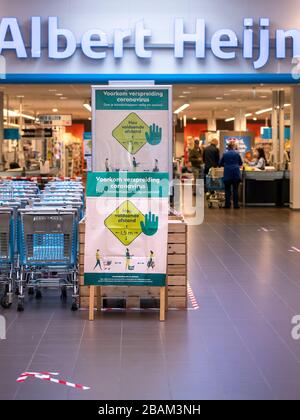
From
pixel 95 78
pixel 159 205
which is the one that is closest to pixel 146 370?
pixel 159 205

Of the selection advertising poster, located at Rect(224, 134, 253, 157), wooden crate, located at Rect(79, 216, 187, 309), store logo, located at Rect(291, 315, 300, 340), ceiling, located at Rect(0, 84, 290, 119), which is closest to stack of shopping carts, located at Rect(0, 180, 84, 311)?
wooden crate, located at Rect(79, 216, 187, 309)

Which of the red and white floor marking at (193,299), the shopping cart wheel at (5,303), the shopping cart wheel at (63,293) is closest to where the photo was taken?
the shopping cart wheel at (5,303)

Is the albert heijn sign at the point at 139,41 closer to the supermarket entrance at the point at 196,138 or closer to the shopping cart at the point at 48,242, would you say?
the supermarket entrance at the point at 196,138

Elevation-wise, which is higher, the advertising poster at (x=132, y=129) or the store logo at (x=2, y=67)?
the store logo at (x=2, y=67)

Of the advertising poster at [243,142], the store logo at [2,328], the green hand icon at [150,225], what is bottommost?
the store logo at [2,328]

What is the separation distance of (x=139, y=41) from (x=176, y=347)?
11175mm

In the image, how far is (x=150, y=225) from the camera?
757 centimetres

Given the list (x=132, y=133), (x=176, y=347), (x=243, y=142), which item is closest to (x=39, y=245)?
(x=132, y=133)

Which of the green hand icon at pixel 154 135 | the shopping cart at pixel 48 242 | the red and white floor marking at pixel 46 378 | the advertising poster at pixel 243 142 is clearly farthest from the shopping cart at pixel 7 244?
the advertising poster at pixel 243 142

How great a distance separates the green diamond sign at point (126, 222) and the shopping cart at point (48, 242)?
59 cm

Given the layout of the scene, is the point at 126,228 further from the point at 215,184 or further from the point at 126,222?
the point at 215,184

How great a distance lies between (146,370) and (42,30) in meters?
12.2

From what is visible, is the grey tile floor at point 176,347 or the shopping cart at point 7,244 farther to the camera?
the shopping cart at point 7,244

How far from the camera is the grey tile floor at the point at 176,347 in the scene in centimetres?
534
